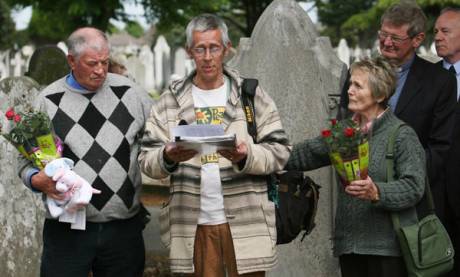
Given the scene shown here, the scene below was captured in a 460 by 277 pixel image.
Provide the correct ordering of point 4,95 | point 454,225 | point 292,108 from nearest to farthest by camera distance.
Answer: point 454,225
point 292,108
point 4,95

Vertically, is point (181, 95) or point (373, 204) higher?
point (181, 95)

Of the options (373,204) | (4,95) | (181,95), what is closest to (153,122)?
(181,95)

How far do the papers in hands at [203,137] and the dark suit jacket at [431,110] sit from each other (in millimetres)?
1327

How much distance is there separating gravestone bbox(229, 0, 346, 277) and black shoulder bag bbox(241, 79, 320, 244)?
1.31 meters

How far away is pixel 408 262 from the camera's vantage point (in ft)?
13.8

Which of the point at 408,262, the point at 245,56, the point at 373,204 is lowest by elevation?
the point at 408,262

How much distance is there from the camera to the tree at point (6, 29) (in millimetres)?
36737

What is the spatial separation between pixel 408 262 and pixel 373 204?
1.08 feet

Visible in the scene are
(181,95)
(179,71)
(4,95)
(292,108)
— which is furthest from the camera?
(179,71)

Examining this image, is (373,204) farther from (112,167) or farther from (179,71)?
(179,71)

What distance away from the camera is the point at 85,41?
164 inches

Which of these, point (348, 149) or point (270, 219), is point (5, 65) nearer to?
point (270, 219)

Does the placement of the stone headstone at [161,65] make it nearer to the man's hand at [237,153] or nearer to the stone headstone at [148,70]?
the stone headstone at [148,70]

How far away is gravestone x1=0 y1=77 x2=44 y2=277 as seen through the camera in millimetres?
6266
